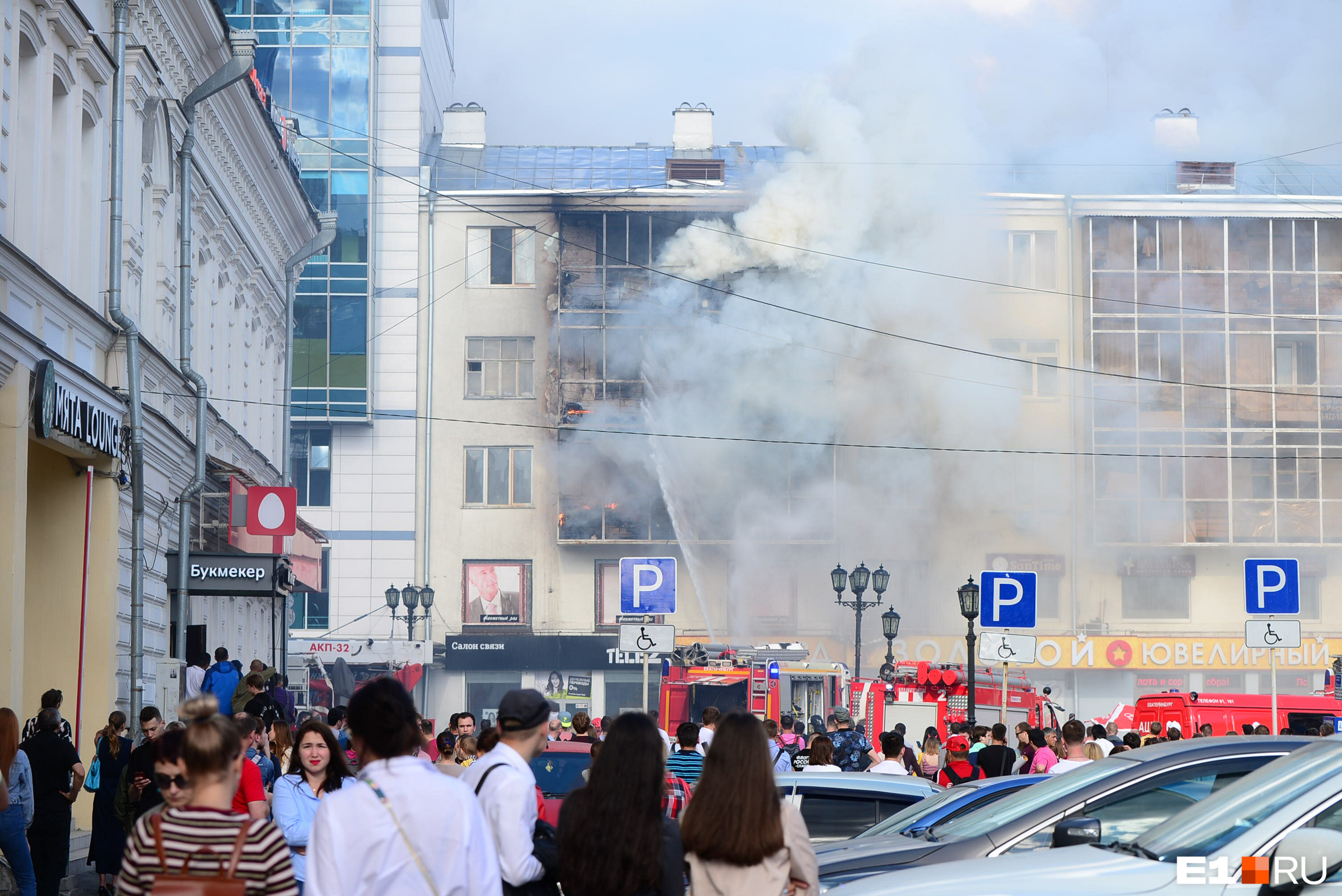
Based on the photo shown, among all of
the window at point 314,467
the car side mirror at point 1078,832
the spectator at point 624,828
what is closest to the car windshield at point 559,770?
the car side mirror at point 1078,832

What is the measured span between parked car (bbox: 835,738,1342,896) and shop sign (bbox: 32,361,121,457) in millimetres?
11331

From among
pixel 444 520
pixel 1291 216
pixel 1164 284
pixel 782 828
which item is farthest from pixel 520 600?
pixel 782 828

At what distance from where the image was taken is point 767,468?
168ft

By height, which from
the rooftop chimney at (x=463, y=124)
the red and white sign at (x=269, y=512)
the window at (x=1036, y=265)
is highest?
the rooftop chimney at (x=463, y=124)

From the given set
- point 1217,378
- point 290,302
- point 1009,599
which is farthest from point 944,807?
point 1217,378

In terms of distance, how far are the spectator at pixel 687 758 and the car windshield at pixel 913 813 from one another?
152 inches

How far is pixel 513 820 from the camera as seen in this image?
208 inches

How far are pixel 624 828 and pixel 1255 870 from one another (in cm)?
198

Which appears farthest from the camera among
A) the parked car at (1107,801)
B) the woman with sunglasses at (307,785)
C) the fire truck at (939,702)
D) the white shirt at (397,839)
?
the fire truck at (939,702)

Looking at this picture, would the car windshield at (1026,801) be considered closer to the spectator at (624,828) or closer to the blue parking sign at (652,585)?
the spectator at (624,828)

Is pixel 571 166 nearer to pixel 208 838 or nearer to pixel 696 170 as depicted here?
pixel 696 170

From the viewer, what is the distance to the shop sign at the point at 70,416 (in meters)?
14.8

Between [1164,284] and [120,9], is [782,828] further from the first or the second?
[1164,284]

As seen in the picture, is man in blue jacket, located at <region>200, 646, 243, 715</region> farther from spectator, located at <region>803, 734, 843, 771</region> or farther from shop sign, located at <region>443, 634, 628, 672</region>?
shop sign, located at <region>443, 634, 628, 672</region>
